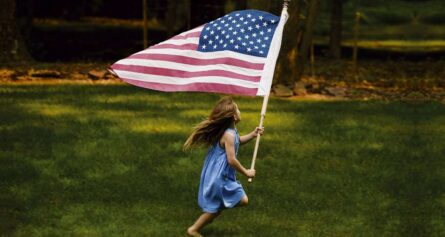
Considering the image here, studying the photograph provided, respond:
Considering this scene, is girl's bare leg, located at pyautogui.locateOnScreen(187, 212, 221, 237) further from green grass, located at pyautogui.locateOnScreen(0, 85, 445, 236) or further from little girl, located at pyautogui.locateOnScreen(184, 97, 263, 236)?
green grass, located at pyautogui.locateOnScreen(0, 85, 445, 236)

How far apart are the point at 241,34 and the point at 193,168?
3.04 metres

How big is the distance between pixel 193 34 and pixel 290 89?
9.46 meters

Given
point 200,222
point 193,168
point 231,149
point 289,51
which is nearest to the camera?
point 231,149

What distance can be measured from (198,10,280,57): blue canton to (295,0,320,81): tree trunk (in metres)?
10.8

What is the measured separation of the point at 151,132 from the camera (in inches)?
536

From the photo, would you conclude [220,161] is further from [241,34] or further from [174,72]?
[241,34]

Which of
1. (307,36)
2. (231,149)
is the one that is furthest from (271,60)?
(307,36)

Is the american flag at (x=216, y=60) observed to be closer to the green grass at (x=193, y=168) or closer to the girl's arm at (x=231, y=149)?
the girl's arm at (x=231, y=149)

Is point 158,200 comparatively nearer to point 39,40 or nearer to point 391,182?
point 391,182

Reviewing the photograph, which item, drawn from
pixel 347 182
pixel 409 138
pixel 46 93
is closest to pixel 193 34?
pixel 347 182

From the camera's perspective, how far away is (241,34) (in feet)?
30.0

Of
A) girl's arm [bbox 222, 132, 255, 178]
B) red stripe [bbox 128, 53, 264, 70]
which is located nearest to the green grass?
girl's arm [bbox 222, 132, 255, 178]

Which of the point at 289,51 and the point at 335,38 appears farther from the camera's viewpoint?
the point at 335,38

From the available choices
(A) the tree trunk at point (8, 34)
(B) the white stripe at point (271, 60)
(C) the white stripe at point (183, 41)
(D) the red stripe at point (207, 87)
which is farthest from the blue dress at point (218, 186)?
(A) the tree trunk at point (8, 34)
